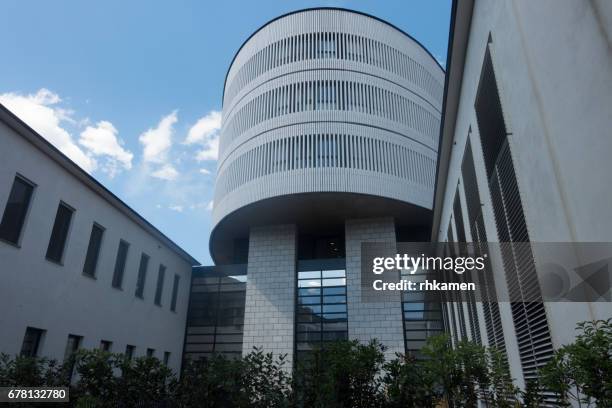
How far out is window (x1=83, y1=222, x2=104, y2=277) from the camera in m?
17.1

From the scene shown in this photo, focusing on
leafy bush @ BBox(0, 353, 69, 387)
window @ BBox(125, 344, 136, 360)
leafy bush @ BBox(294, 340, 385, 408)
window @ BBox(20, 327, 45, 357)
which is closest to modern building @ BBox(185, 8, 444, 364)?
window @ BBox(125, 344, 136, 360)

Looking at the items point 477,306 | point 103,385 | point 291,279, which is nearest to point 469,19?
point 477,306

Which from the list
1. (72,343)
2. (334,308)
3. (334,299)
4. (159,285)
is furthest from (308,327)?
(72,343)

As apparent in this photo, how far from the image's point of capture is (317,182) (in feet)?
70.8

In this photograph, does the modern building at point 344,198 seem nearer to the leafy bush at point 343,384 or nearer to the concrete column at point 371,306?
the concrete column at point 371,306

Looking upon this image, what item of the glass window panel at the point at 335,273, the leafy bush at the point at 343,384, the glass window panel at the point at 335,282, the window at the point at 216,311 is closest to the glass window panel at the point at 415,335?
the glass window panel at the point at 335,282

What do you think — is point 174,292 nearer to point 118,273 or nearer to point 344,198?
point 118,273

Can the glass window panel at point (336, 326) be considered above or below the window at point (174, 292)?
below

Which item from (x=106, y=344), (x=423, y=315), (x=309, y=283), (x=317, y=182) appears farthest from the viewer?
(x=309, y=283)

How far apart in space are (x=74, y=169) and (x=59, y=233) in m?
2.49

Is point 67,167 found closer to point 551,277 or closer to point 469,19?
point 469,19

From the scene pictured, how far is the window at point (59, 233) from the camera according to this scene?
1502cm

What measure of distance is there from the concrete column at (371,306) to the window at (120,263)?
11578 millimetres

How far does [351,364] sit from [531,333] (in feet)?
9.89
